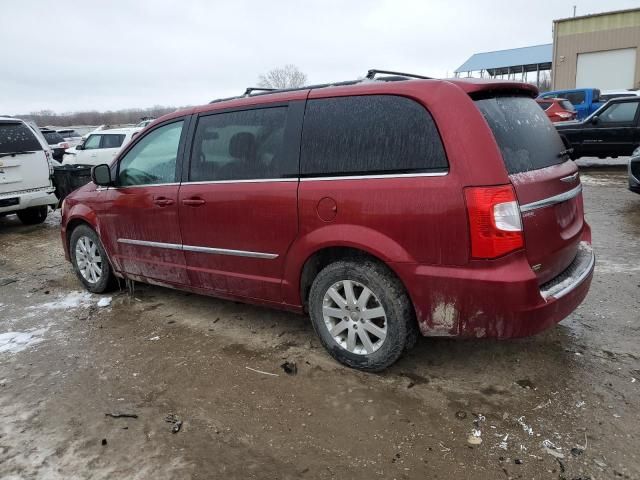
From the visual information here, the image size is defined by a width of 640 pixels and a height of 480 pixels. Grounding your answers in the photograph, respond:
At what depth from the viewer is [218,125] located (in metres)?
3.88

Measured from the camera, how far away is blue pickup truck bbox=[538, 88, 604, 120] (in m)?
18.8

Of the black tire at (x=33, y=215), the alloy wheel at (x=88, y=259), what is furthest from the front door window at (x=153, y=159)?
the black tire at (x=33, y=215)

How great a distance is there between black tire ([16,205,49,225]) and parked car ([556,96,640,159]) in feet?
35.9

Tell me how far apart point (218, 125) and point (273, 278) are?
124 cm

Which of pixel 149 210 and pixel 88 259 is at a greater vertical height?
pixel 149 210

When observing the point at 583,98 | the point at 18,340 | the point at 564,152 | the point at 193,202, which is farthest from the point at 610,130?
the point at 18,340

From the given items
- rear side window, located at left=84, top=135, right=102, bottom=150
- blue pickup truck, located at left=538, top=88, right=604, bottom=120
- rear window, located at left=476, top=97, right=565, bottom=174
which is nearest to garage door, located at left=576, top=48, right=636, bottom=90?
blue pickup truck, located at left=538, top=88, right=604, bottom=120

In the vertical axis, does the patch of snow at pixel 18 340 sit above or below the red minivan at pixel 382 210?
below

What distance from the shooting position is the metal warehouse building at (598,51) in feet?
92.3

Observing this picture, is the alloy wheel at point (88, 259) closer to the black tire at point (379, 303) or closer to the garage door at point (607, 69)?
the black tire at point (379, 303)

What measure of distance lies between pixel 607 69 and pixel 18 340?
108ft

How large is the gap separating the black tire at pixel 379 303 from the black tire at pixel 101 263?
2603 mm

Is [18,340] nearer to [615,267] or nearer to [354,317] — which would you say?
[354,317]

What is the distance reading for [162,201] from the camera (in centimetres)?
413
